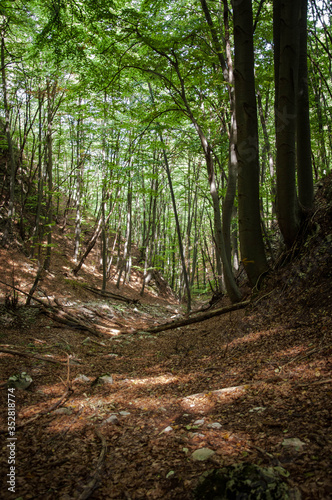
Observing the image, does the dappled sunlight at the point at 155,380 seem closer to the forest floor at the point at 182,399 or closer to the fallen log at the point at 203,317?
the forest floor at the point at 182,399

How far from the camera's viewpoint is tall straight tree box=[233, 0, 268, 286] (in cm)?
450

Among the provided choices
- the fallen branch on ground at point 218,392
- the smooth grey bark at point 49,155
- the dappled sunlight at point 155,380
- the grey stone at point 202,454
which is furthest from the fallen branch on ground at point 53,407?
the smooth grey bark at point 49,155

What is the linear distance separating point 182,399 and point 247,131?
4.00 meters

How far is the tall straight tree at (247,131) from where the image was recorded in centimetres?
450

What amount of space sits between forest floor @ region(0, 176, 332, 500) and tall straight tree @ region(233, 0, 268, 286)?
0.79m

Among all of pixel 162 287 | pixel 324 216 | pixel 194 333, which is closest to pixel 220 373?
pixel 194 333

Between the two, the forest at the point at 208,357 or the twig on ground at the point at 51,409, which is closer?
the forest at the point at 208,357

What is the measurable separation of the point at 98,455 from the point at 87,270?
11547mm

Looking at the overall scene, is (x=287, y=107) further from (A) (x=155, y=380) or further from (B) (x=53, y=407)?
(B) (x=53, y=407)

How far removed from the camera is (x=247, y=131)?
15.3 ft

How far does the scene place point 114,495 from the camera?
1.61 meters

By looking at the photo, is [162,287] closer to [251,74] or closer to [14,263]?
[14,263]

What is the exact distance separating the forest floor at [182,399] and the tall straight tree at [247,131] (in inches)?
31.3

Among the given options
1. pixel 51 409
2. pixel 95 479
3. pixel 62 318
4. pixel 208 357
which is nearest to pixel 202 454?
pixel 95 479
